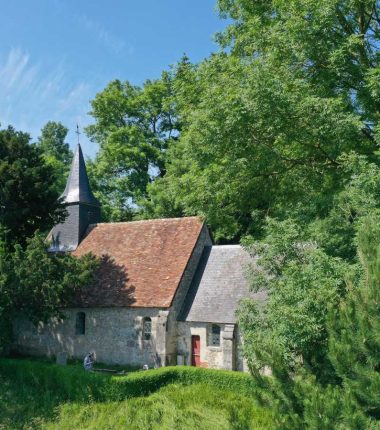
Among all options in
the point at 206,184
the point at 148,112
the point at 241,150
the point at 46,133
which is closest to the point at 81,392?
the point at 206,184

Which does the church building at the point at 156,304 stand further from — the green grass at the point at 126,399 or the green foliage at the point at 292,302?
the green foliage at the point at 292,302

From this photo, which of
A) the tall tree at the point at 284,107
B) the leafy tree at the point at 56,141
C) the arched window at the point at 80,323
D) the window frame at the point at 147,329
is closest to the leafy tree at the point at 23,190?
the arched window at the point at 80,323

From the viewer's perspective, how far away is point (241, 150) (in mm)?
19516

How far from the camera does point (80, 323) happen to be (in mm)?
28344

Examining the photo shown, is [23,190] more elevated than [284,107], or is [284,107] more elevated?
[284,107]

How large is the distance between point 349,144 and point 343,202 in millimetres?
3976

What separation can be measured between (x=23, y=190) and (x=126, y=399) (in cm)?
1354

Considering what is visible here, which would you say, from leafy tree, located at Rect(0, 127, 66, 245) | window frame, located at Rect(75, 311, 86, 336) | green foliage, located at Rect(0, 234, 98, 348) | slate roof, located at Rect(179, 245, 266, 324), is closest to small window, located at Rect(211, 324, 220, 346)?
slate roof, located at Rect(179, 245, 266, 324)

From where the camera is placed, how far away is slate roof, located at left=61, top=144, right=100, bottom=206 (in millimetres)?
33125

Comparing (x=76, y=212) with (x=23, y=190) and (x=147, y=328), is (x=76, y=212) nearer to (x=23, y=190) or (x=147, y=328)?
(x=23, y=190)

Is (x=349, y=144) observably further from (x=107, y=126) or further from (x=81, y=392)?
(x=107, y=126)

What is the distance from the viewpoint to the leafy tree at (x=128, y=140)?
4084cm

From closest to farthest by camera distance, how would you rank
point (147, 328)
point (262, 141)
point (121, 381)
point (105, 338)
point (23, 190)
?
point (262, 141) → point (121, 381) → point (147, 328) → point (105, 338) → point (23, 190)

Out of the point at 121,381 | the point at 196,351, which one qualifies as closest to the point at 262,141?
the point at 121,381
